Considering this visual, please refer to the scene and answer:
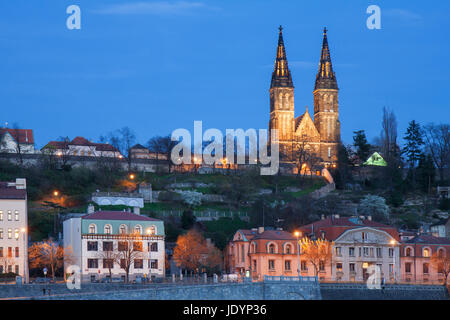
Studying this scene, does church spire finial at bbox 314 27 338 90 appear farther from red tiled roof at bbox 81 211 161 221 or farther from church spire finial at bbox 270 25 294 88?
red tiled roof at bbox 81 211 161 221

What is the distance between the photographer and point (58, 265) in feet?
274

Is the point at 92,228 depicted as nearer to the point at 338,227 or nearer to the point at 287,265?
the point at 287,265

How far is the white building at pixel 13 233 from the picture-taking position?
8156 centimetres

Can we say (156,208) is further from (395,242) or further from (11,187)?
(395,242)

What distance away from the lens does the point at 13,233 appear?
274 feet

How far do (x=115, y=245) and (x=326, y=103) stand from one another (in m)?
83.3

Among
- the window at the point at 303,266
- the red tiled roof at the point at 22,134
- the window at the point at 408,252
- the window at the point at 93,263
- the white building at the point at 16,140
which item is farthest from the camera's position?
the red tiled roof at the point at 22,134

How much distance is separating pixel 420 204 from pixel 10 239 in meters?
59.2

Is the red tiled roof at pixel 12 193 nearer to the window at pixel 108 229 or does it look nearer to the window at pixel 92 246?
the window at pixel 92 246

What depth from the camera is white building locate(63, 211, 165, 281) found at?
3295 inches

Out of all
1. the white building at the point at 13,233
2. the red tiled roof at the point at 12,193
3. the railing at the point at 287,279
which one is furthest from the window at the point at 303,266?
the red tiled roof at the point at 12,193

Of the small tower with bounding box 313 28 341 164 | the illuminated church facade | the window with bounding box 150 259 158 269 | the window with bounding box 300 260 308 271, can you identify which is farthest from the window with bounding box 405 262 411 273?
the small tower with bounding box 313 28 341 164

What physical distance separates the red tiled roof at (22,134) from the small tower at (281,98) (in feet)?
137

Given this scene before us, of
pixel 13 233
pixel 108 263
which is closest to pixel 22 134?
pixel 13 233
